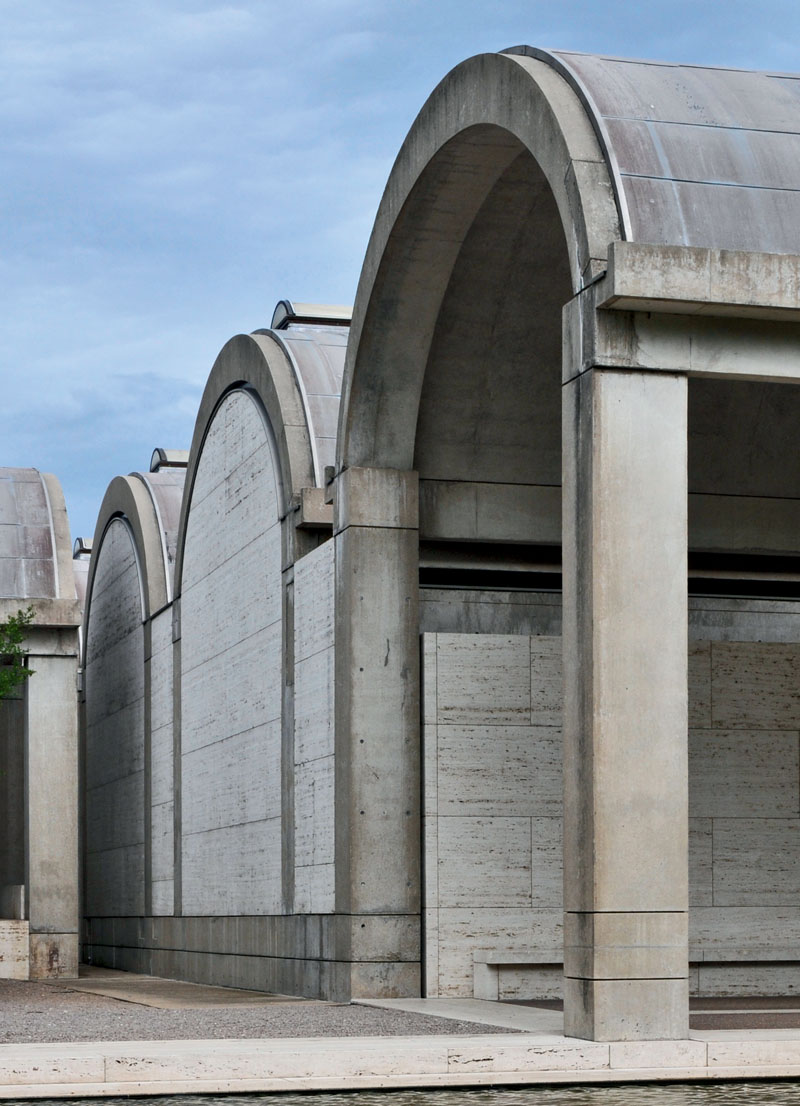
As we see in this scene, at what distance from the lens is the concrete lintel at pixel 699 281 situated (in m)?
13.9

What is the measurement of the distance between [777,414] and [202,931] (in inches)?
465

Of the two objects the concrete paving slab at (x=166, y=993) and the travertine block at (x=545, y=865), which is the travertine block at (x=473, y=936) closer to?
the travertine block at (x=545, y=865)

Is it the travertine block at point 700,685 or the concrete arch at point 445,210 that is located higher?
the concrete arch at point 445,210

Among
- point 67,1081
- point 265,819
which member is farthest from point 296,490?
point 67,1081

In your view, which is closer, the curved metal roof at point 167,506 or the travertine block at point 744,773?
the travertine block at point 744,773

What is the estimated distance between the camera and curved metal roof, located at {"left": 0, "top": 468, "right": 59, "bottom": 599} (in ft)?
94.4

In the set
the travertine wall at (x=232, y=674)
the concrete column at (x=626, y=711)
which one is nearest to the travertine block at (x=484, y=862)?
the travertine wall at (x=232, y=674)

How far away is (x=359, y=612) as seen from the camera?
19812 millimetres

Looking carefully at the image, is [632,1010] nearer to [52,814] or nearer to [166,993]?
[166,993]

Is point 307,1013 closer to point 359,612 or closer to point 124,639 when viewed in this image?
point 359,612

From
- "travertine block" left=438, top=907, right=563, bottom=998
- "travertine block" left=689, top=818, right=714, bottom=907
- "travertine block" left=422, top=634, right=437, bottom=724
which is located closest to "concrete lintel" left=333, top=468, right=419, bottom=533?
"travertine block" left=422, top=634, right=437, bottom=724

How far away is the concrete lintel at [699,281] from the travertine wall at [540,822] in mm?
6387

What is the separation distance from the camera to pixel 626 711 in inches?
543

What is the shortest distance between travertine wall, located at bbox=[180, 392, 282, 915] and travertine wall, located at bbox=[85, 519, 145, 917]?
14.2 ft
